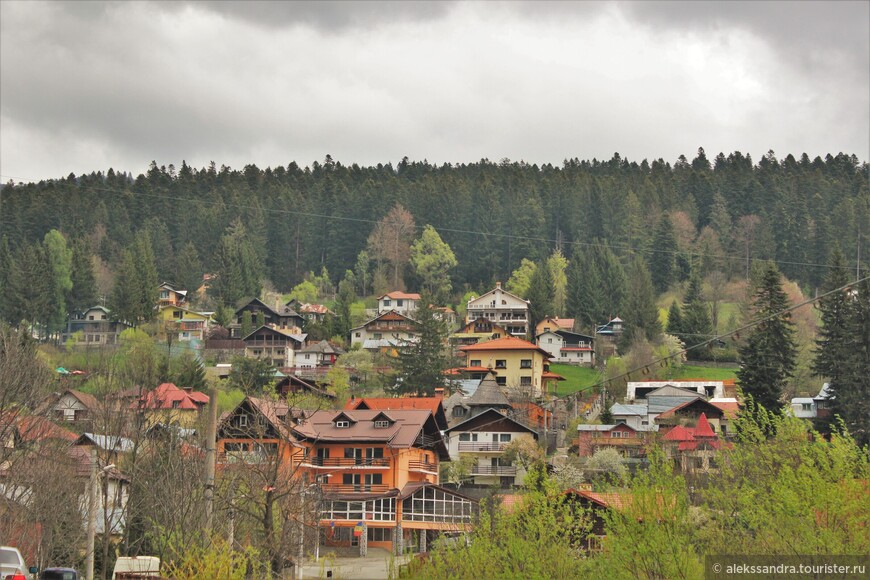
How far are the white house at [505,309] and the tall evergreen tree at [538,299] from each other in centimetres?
70

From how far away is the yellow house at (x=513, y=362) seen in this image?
9956 centimetres

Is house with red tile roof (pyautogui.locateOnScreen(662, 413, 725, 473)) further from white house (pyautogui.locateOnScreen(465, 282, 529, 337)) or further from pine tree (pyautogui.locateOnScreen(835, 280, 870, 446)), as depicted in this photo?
white house (pyautogui.locateOnScreen(465, 282, 529, 337))

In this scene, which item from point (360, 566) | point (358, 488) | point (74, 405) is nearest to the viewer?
point (360, 566)

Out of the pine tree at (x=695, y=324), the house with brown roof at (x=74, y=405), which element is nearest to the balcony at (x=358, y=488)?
the house with brown roof at (x=74, y=405)

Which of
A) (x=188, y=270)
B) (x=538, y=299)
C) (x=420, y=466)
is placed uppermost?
(x=188, y=270)

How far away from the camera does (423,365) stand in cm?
9225

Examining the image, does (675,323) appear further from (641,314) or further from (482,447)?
(482,447)

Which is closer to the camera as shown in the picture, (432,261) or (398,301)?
(398,301)

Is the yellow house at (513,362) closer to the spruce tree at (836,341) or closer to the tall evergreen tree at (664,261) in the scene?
the spruce tree at (836,341)

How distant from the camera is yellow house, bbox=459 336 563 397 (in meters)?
99.6

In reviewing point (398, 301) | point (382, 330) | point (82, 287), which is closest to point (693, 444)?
point (382, 330)

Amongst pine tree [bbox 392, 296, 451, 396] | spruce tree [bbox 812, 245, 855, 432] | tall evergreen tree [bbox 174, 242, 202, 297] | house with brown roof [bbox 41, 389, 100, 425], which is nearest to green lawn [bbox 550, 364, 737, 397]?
pine tree [bbox 392, 296, 451, 396]

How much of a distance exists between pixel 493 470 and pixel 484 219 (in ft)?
263

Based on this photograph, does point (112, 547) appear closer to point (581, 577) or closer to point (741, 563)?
point (581, 577)
